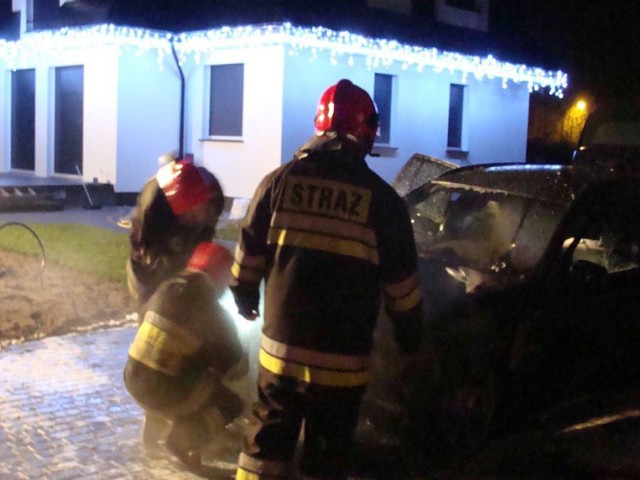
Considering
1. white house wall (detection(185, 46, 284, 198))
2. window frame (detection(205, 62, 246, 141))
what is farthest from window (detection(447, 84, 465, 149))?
white house wall (detection(185, 46, 284, 198))

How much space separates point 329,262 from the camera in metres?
3.31

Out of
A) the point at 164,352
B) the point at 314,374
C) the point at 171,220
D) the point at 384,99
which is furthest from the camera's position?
the point at 384,99

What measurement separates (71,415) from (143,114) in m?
11.1

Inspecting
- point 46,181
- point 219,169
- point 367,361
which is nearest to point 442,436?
point 367,361

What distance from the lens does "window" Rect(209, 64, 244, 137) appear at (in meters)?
15.5

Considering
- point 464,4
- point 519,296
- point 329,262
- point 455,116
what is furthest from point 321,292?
point 464,4

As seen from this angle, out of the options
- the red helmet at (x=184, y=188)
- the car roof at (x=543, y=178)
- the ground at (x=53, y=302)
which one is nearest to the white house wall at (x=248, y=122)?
the ground at (x=53, y=302)

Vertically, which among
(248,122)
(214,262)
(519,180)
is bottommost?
(214,262)

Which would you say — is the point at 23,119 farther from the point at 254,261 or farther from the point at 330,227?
the point at 330,227

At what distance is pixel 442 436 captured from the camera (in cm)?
474

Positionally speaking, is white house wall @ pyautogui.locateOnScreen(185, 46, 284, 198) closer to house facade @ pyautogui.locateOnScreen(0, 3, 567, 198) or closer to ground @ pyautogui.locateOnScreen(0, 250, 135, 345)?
house facade @ pyautogui.locateOnScreen(0, 3, 567, 198)

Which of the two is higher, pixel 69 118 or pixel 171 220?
pixel 69 118

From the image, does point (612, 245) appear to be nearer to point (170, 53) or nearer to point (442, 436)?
point (442, 436)

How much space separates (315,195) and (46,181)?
1418 cm
